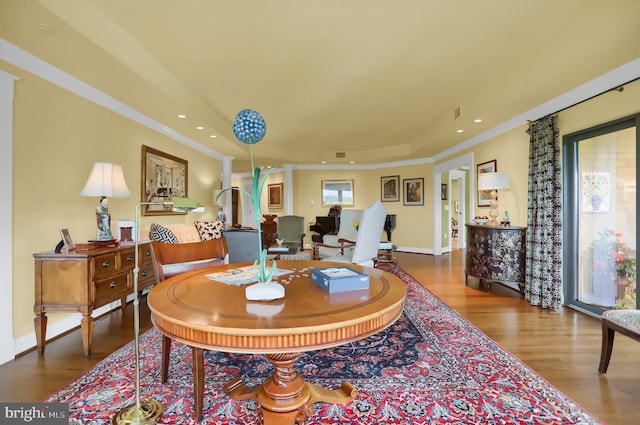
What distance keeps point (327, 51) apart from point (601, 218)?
329cm

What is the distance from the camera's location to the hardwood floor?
1800 millimetres

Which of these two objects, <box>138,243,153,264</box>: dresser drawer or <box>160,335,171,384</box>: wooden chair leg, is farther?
<box>138,243,153,264</box>: dresser drawer

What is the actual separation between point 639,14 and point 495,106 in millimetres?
1787

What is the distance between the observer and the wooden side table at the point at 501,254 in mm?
3857

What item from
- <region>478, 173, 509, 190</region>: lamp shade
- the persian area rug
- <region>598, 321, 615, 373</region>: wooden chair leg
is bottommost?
the persian area rug

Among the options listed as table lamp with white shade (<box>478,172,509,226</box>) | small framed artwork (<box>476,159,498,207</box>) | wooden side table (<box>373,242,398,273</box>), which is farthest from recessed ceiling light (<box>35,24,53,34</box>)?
small framed artwork (<box>476,159,498,207</box>)

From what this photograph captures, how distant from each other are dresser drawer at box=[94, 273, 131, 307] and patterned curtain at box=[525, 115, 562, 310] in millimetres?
4316

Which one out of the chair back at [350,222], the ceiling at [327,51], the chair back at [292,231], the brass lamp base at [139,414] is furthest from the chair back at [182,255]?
the chair back at [292,231]

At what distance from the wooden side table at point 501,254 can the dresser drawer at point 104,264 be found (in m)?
4.16

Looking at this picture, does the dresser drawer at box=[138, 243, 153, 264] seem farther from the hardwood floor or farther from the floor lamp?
the floor lamp

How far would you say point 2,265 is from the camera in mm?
2275

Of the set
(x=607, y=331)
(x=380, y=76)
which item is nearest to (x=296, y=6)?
(x=380, y=76)

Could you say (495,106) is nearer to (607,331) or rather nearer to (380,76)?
(380,76)

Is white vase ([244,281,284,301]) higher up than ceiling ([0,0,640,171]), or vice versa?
ceiling ([0,0,640,171])
